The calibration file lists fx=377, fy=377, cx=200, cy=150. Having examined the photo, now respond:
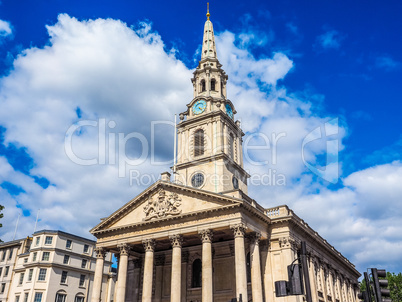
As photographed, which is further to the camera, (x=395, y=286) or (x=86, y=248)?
(x=395, y=286)

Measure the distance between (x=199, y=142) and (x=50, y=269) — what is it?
2787 centimetres

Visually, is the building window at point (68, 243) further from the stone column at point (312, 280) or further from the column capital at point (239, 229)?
the stone column at point (312, 280)

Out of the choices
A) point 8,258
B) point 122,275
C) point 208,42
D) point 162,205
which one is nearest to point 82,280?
point 8,258

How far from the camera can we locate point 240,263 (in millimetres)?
32094

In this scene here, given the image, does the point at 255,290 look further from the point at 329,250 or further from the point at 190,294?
the point at 329,250

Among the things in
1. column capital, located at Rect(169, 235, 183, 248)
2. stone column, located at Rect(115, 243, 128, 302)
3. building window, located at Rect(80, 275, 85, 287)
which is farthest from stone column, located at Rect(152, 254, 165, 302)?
building window, located at Rect(80, 275, 85, 287)

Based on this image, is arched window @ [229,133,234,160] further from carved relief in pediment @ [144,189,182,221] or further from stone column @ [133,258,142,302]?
stone column @ [133,258,142,302]

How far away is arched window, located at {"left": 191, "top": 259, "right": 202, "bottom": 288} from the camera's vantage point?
40778 mm

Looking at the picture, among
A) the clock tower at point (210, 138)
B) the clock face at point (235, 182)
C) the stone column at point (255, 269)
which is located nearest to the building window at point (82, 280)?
the clock tower at point (210, 138)

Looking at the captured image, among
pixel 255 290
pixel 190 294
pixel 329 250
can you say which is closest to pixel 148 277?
pixel 190 294

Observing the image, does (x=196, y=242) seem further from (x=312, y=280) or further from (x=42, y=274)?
(x=42, y=274)

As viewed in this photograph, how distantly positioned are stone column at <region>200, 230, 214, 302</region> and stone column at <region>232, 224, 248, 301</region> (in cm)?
240

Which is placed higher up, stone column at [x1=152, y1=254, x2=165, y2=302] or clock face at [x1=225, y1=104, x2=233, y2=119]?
clock face at [x1=225, y1=104, x2=233, y2=119]

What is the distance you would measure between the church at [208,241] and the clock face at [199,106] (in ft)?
9.00
